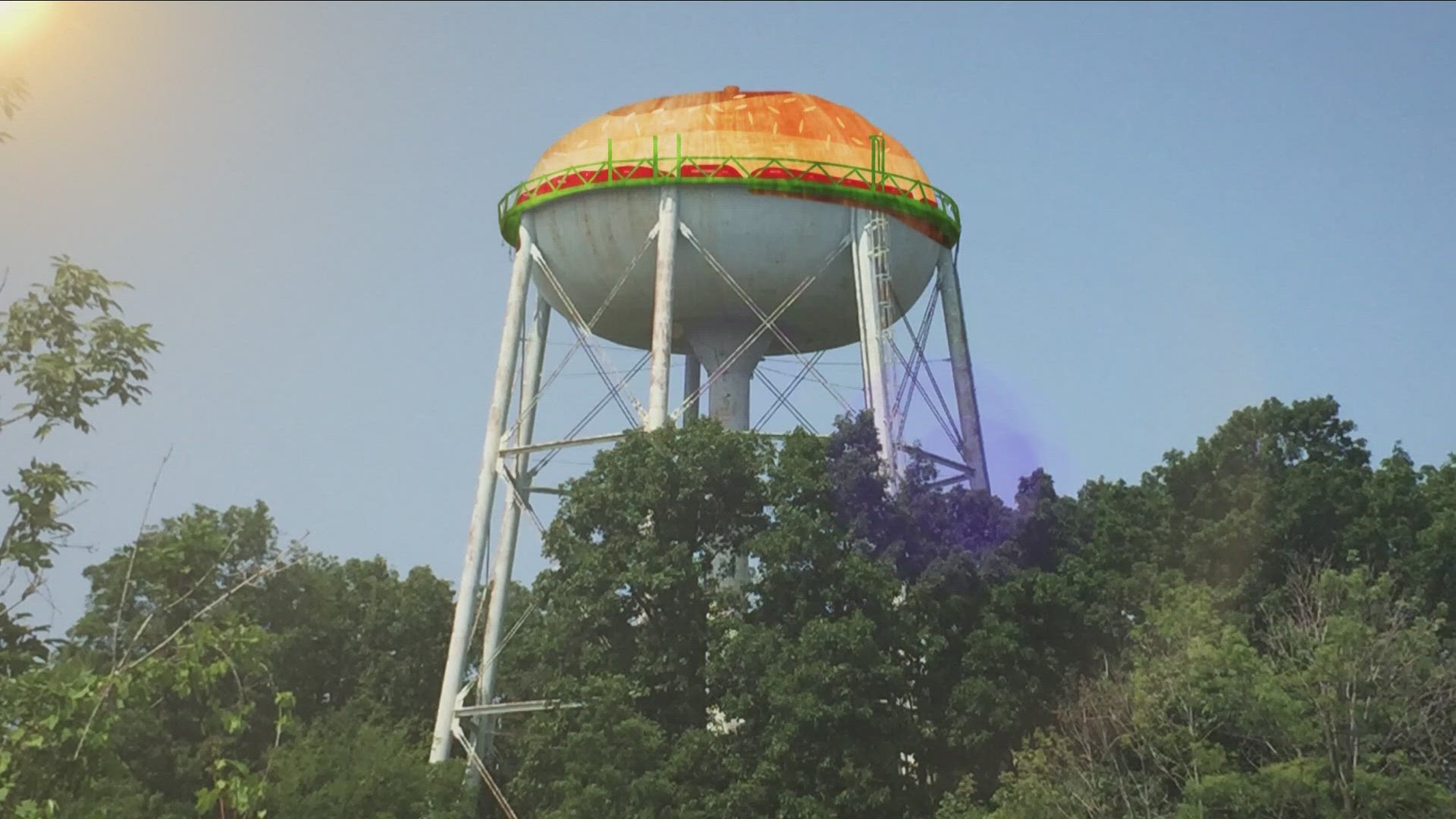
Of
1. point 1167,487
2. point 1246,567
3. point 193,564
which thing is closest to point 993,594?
point 1246,567

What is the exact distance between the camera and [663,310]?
30.0 metres

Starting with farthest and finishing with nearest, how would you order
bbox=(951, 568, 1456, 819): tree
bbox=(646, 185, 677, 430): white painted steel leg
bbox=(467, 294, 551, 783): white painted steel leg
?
bbox=(467, 294, 551, 783): white painted steel leg
bbox=(646, 185, 677, 430): white painted steel leg
bbox=(951, 568, 1456, 819): tree

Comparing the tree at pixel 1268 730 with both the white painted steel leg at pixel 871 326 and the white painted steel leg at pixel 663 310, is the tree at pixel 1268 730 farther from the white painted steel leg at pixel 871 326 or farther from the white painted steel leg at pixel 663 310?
the white painted steel leg at pixel 663 310

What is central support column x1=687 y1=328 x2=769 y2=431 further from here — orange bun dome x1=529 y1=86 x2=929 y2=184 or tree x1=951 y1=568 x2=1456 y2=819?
tree x1=951 y1=568 x2=1456 y2=819

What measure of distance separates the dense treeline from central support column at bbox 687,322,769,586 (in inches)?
116

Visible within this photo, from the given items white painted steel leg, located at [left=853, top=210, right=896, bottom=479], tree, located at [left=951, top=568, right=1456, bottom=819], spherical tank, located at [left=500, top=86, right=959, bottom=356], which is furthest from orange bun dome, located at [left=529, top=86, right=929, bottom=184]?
tree, located at [left=951, top=568, right=1456, bottom=819]

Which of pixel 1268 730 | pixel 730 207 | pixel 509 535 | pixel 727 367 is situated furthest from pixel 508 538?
pixel 1268 730

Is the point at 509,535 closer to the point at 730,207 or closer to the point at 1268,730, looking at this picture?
the point at 730,207

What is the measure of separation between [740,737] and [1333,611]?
28.5 feet

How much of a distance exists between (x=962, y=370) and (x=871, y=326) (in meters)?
3.35

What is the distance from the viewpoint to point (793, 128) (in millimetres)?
31297

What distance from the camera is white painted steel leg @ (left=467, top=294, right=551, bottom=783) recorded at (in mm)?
32344

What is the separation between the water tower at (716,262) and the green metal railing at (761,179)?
0.09 ft

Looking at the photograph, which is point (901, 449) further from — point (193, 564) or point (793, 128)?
point (193, 564)
